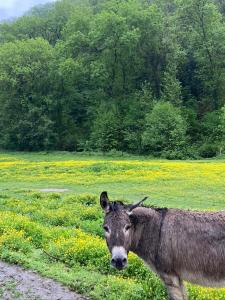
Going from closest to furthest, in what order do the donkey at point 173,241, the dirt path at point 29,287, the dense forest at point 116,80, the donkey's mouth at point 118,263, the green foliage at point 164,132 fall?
the donkey's mouth at point 118,263 < the donkey at point 173,241 < the dirt path at point 29,287 < the green foliage at point 164,132 < the dense forest at point 116,80

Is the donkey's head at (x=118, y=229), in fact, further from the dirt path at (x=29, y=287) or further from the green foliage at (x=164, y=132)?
the green foliage at (x=164, y=132)

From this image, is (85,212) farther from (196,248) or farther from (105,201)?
(196,248)

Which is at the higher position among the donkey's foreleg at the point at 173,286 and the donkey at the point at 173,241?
the donkey at the point at 173,241

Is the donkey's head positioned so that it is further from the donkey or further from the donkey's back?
the donkey's back

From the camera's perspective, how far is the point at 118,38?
244 ft

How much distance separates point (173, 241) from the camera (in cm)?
867

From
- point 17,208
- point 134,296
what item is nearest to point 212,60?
point 17,208

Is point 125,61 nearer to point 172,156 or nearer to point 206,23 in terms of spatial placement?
point 206,23

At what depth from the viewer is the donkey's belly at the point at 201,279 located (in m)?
8.34

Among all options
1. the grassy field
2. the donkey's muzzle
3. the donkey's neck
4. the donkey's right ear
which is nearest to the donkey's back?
the donkey's neck

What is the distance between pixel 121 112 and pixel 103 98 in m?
5.82

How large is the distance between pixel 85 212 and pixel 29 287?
331 inches

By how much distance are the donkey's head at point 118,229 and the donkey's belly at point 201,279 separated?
1190 millimetres

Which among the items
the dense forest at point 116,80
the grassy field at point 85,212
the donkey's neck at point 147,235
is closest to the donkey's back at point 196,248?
the donkey's neck at point 147,235
